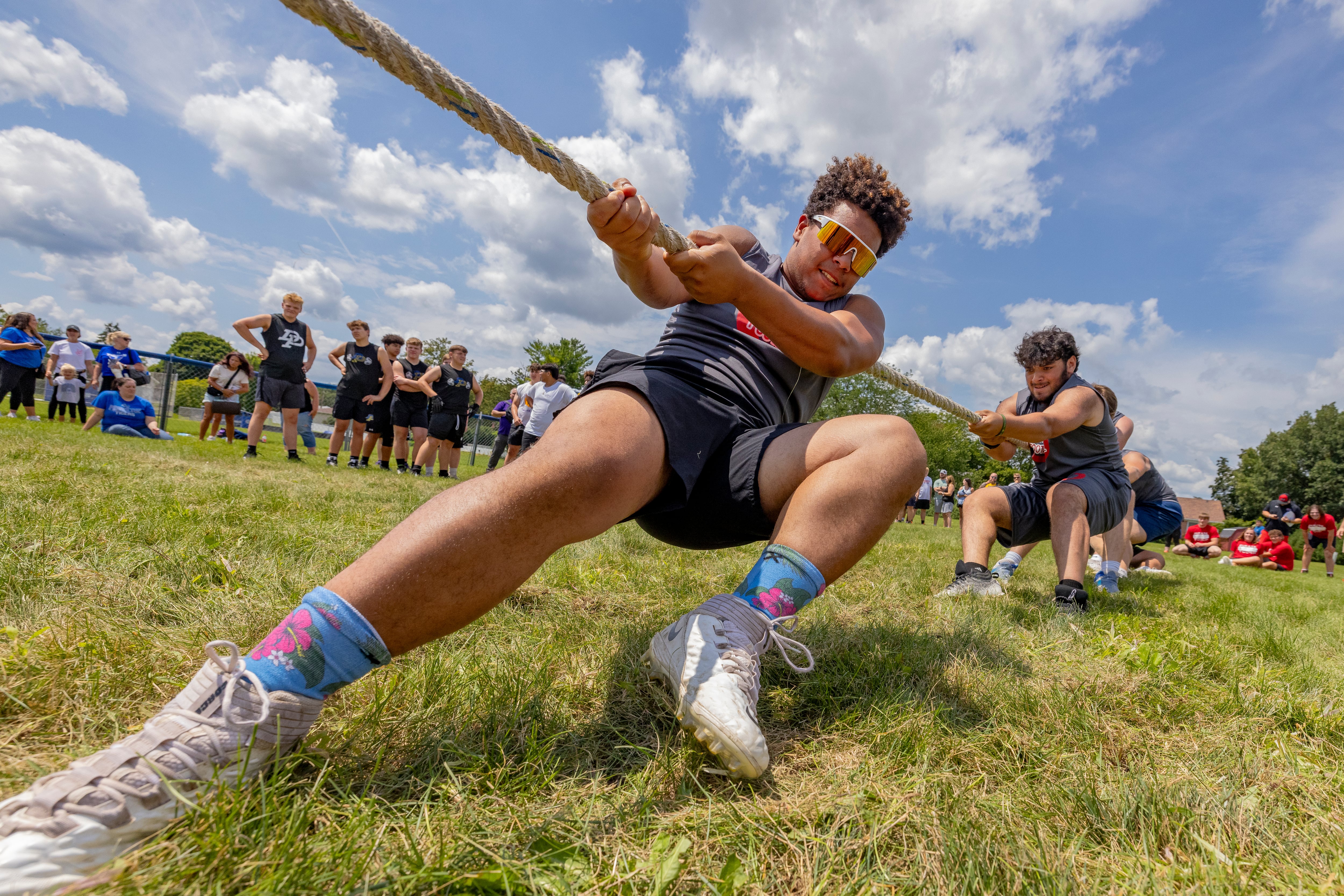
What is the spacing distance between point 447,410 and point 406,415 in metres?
0.56

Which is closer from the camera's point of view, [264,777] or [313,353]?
[264,777]

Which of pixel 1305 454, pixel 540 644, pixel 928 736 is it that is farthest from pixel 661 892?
pixel 1305 454

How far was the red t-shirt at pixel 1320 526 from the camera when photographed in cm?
1583

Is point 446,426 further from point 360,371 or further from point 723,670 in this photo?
point 723,670

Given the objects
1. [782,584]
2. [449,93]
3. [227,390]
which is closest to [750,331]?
[782,584]

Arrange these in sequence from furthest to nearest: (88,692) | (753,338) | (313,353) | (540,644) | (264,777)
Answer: (313,353) → (753,338) → (540,644) → (88,692) → (264,777)

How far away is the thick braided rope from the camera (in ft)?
4.82

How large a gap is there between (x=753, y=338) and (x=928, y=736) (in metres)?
1.28

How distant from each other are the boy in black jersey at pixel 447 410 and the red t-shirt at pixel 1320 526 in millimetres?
19203

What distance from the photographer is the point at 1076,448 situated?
4355mm

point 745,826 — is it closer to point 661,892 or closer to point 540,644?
point 661,892

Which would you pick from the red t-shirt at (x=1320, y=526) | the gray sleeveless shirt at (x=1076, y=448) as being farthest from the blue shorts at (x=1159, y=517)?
the red t-shirt at (x=1320, y=526)

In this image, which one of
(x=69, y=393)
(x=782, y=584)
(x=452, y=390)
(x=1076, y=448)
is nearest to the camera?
(x=782, y=584)

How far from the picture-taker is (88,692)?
1353mm
